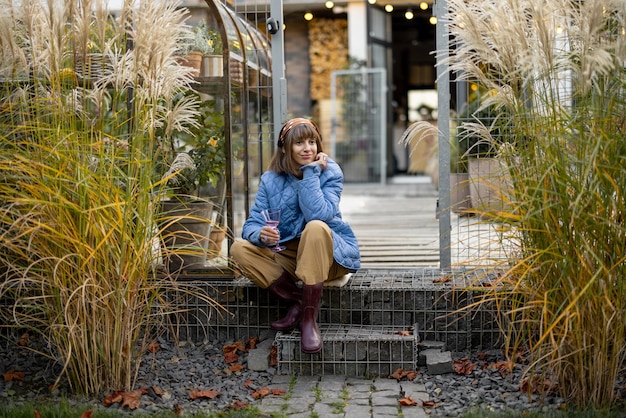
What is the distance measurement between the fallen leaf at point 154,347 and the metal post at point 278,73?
137 centimetres

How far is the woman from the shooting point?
371 centimetres

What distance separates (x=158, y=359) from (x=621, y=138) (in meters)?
2.26

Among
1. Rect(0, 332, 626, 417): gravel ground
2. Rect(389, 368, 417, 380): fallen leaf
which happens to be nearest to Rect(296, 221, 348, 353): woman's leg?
Rect(0, 332, 626, 417): gravel ground

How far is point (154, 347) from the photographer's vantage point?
3688 millimetres

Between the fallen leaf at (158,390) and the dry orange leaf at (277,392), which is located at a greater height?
the fallen leaf at (158,390)

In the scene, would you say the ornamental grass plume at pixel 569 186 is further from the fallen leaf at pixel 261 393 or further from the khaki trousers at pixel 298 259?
the fallen leaf at pixel 261 393

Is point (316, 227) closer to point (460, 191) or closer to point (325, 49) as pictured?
point (460, 191)

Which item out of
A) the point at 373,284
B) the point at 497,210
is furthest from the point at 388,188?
the point at 497,210

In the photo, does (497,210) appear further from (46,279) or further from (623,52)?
(46,279)

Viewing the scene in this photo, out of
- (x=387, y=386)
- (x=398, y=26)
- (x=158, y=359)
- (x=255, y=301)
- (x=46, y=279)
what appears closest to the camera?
(x=46, y=279)

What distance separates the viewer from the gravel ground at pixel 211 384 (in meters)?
3.22

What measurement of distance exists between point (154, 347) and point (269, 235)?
726 mm

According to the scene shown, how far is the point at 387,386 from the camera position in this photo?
357 centimetres

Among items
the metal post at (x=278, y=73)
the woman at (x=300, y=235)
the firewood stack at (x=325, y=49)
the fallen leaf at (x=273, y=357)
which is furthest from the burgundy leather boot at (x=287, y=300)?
the firewood stack at (x=325, y=49)
